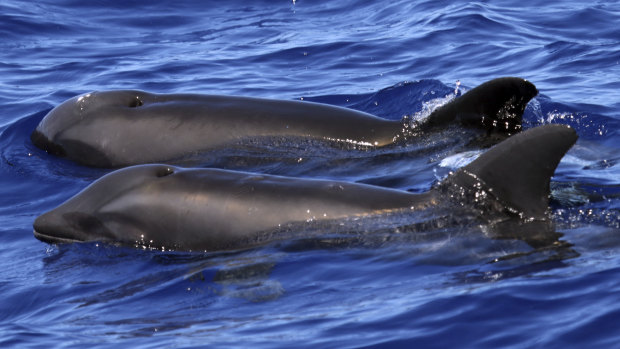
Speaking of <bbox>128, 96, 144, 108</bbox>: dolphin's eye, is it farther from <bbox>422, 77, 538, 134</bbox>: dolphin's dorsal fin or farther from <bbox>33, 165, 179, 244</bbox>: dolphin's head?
<bbox>422, 77, 538, 134</bbox>: dolphin's dorsal fin

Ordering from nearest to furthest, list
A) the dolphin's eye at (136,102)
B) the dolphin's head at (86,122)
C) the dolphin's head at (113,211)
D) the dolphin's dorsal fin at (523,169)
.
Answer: the dolphin's dorsal fin at (523,169) < the dolphin's head at (113,211) < the dolphin's head at (86,122) < the dolphin's eye at (136,102)

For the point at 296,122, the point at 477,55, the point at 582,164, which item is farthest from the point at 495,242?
the point at 477,55

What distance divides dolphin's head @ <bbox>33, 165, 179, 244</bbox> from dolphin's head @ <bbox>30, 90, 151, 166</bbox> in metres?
2.72

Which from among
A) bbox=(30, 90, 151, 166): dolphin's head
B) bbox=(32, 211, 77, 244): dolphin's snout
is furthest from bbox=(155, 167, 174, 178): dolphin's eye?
bbox=(30, 90, 151, 166): dolphin's head

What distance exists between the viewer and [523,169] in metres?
8.26

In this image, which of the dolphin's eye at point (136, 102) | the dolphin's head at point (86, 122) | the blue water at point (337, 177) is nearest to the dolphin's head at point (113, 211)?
the blue water at point (337, 177)

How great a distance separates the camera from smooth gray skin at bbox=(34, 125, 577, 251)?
27.2 ft

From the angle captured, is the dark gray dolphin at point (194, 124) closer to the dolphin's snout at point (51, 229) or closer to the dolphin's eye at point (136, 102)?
the dolphin's eye at point (136, 102)

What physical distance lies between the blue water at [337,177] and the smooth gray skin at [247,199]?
19cm

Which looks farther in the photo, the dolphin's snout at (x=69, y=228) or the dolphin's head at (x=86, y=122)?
the dolphin's head at (x=86, y=122)

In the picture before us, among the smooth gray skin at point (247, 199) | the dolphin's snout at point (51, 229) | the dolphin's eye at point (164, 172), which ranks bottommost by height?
the dolphin's snout at point (51, 229)

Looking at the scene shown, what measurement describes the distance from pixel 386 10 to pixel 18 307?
48.4ft

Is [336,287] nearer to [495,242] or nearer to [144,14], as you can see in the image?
[495,242]

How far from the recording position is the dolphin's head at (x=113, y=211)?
30.1 ft
